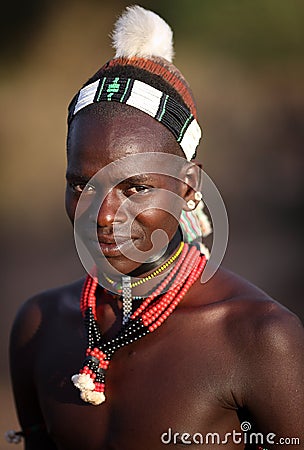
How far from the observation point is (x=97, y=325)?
2721 mm

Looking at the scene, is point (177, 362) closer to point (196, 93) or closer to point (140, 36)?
point (140, 36)

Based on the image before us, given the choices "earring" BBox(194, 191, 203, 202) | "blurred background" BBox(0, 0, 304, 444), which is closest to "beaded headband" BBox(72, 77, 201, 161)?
"earring" BBox(194, 191, 203, 202)

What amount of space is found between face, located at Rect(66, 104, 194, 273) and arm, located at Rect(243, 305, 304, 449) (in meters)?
0.49

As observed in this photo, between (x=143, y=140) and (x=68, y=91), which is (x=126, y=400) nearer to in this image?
(x=143, y=140)

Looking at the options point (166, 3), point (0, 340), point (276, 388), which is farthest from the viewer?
point (166, 3)

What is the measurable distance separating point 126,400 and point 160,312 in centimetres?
32

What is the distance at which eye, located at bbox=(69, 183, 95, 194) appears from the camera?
245 centimetres

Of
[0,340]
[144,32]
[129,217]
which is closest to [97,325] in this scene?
[129,217]

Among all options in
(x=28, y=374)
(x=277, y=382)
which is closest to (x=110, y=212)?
(x=277, y=382)

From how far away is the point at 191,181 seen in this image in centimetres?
260

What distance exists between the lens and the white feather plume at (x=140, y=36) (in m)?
2.61

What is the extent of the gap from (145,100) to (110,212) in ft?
1.32

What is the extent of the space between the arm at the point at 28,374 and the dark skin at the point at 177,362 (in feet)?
0.76

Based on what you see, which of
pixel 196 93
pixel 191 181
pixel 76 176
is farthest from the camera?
pixel 196 93
